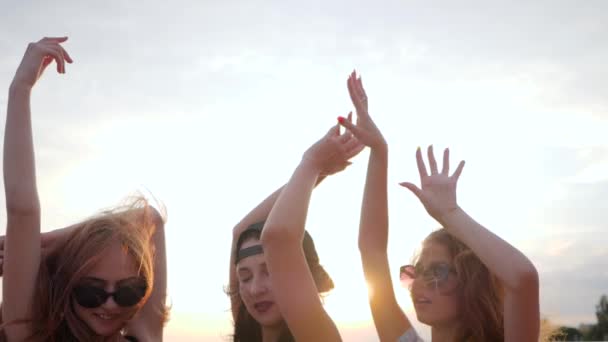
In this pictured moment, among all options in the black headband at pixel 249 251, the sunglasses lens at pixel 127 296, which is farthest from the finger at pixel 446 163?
the sunglasses lens at pixel 127 296

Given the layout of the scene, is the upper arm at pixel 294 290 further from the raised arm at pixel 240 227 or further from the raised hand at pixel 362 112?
the raised arm at pixel 240 227

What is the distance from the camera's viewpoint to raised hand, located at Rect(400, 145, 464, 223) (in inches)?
188

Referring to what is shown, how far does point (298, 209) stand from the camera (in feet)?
13.3

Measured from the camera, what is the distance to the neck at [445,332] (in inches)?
205

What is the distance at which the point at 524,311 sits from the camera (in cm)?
434

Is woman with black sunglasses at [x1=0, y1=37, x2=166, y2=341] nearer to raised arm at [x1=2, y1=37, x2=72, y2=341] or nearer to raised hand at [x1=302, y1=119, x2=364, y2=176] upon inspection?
raised arm at [x1=2, y1=37, x2=72, y2=341]

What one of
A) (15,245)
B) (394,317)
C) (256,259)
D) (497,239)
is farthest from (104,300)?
(497,239)

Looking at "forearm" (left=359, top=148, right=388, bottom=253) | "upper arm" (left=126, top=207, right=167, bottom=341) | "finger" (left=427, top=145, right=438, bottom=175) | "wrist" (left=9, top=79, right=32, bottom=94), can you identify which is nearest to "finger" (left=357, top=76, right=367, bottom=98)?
"forearm" (left=359, top=148, right=388, bottom=253)

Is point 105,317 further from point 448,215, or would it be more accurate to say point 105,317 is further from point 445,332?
point 445,332

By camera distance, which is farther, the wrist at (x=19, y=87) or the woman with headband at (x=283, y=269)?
the wrist at (x=19, y=87)

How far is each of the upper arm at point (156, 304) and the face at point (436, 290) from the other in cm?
179

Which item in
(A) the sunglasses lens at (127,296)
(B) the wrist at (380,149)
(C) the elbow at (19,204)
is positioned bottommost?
(A) the sunglasses lens at (127,296)

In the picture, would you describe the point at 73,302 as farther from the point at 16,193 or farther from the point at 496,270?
the point at 496,270

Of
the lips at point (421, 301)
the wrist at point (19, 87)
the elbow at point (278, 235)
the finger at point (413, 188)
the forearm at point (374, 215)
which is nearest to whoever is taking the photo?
the elbow at point (278, 235)
